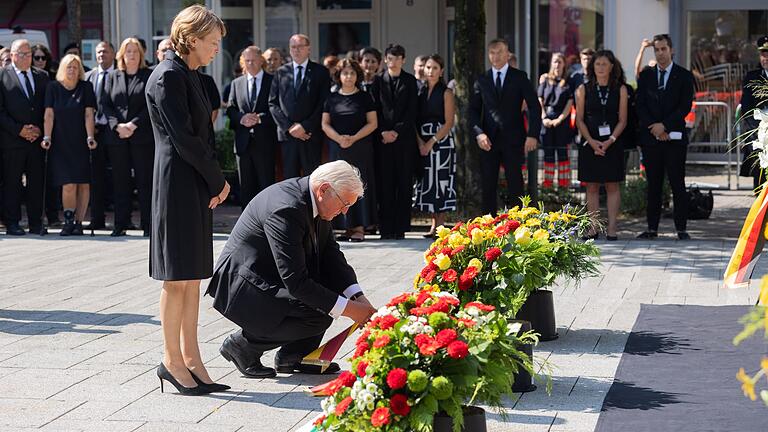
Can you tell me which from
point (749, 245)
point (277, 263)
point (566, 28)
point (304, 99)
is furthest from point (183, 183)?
point (566, 28)

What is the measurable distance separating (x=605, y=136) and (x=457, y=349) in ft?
27.6

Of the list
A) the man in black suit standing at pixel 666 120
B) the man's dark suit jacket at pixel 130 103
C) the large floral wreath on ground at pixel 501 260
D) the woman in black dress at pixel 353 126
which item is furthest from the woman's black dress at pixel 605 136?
the large floral wreath on ground at pixel 501 260

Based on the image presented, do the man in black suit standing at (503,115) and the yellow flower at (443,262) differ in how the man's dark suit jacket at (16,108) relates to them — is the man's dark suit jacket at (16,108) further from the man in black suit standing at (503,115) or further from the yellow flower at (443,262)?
the yellow flower at (443,262)

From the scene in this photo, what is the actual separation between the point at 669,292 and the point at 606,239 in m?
3.08

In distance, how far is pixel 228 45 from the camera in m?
23.4

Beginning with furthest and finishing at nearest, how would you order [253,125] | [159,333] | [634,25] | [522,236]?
1. [634,25]
2. [253,125]
3. [159,333]
4. [522,236]

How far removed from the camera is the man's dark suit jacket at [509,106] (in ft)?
42.2

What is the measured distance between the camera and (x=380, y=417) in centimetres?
460

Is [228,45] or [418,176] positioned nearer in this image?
[418,176]

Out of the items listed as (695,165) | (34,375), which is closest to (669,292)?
(34,375)

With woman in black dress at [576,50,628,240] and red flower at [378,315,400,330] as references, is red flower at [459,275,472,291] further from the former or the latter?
woman in black dress at [576,50,628,240]

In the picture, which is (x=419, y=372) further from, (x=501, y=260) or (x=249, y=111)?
(x=249, y=111)

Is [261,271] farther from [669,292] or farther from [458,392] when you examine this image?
[669,292]

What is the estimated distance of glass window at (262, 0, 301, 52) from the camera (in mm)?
23469
